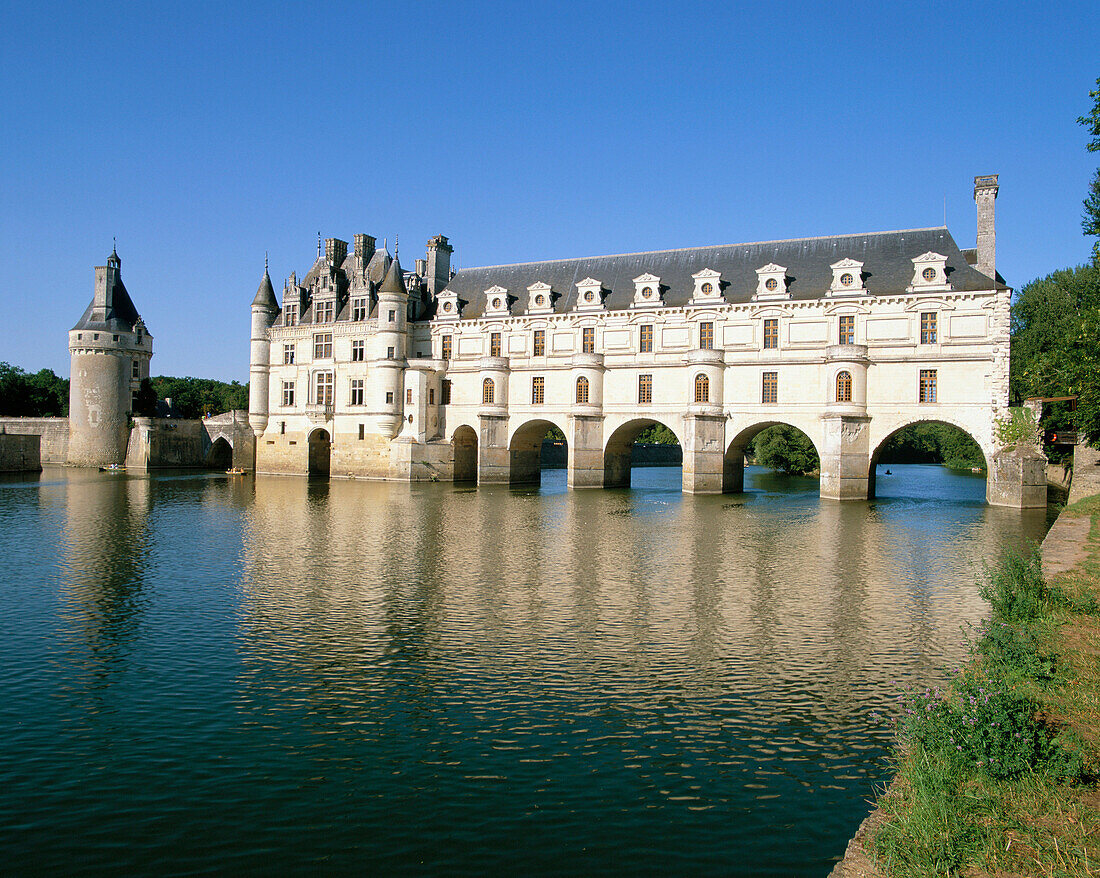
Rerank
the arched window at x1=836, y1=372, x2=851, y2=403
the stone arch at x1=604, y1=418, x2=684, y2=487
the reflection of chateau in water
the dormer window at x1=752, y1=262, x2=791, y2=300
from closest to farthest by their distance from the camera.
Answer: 1. the reflection of chateau in water
2. the arched window at x1=836, y1=372, x2=851, y2=403
3. the dormer window at x1=752, y1=262, x2=791, y2=300
4. the stone arch at x1=604, y1=418, x2=684, y2=487

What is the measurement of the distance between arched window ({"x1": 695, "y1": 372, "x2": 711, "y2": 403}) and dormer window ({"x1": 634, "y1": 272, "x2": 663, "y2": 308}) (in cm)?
525

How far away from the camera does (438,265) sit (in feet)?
193

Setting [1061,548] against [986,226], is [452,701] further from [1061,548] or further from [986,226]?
[986,226]

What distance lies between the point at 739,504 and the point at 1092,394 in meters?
16.1

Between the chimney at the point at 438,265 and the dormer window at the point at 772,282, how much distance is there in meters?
23.8

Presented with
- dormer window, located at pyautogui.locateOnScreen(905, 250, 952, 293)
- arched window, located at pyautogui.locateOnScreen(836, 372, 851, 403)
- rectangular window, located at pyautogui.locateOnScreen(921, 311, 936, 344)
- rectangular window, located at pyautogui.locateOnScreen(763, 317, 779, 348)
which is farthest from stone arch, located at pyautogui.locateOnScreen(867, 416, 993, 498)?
rectangular window, located at pyautogui.locateOnScreen(763, 317, 779, 348)

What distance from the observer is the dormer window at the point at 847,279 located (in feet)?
139

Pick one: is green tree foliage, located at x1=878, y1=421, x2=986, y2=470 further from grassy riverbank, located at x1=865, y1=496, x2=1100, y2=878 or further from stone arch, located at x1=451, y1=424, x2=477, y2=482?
grassy riverbank, located at x1=865, y1=496, x2=1100, y2=878

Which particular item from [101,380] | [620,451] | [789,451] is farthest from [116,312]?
[789,451]

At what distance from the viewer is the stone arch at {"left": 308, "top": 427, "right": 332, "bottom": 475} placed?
5900 centimetres

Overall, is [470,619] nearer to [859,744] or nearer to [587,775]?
[587,775]

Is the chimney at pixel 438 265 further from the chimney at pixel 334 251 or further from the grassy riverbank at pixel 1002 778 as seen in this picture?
the grassy riverbank at pixel 1002 778

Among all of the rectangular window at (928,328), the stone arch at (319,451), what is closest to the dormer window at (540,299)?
the stone arch at (319,451)

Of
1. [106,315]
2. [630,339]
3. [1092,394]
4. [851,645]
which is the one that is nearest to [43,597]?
[851,645]
